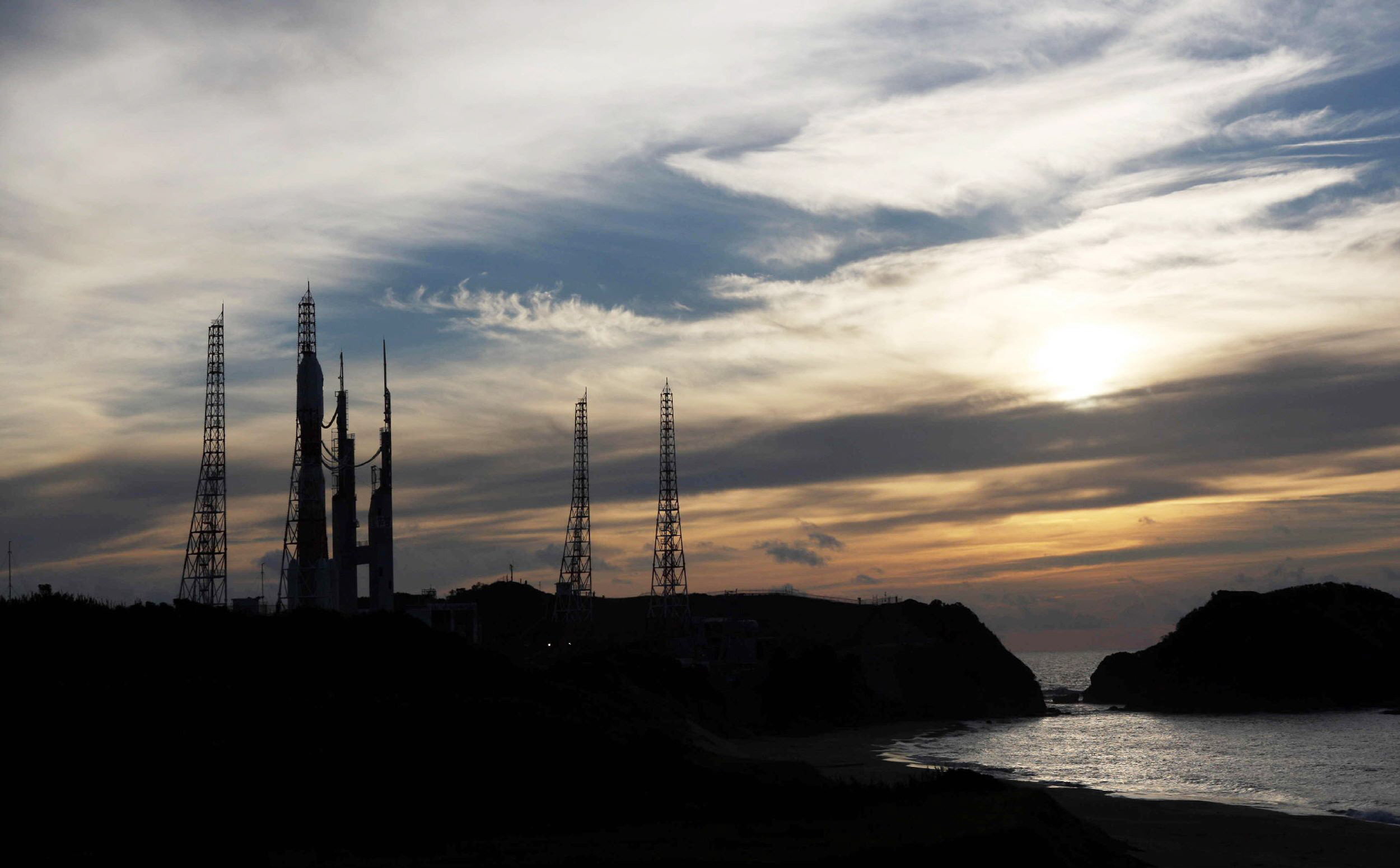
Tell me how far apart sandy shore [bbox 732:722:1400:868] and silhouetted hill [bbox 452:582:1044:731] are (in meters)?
35.0

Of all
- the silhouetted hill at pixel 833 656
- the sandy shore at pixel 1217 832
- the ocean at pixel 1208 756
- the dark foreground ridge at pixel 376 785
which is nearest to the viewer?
the dark foreground ridge at pixel 376 785

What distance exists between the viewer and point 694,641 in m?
102

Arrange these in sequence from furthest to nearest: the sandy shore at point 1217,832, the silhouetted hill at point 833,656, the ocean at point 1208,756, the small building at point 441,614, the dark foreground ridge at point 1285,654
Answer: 1. the dark foreground ridge at point 1285,654
2. the silhouetted hill at point 833,656
3. the small building at point 441,614
4. the ocean at point 1208,756
5. the sandy shore at point 1217,832

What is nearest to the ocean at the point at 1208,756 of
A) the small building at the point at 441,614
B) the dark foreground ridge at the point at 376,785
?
the dark foreground ridge at the point at 376,785

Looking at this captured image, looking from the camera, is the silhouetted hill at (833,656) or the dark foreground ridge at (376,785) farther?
the silhouetted hill at (833,656)

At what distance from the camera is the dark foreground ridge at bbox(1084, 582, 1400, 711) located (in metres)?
113

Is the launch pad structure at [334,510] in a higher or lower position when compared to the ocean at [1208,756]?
higher

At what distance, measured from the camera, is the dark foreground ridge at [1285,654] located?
113 meters

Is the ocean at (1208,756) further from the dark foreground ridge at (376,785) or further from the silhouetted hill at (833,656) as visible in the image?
the dark foreground ridge at (376,785)

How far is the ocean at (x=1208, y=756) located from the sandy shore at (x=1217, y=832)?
11.7 ft

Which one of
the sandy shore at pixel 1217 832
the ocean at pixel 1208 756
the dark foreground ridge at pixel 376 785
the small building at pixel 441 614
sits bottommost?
the ocean at pixel 1208 756

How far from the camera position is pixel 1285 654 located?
114750 millimetres

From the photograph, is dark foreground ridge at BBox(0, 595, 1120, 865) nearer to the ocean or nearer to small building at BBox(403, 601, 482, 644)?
the ocean

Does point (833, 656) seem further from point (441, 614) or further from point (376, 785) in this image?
point (376, 785)
